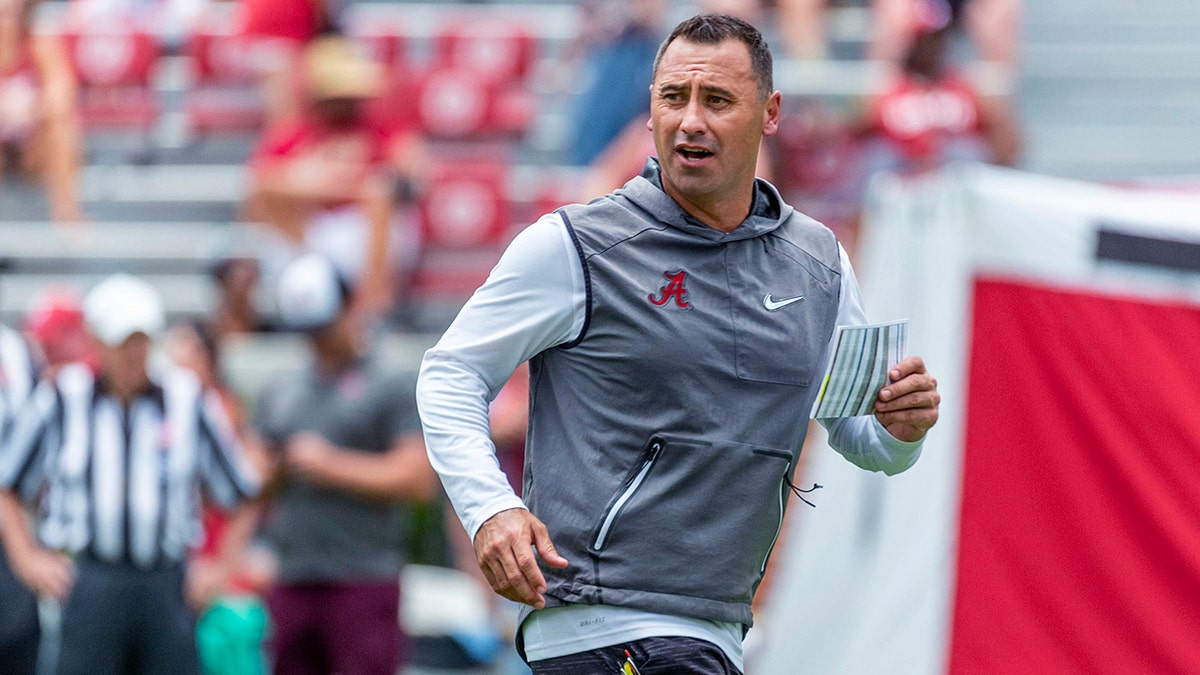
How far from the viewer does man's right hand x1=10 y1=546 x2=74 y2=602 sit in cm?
685

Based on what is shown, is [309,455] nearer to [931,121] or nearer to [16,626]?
[16,626]

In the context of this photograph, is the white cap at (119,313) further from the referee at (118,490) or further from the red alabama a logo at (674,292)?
the red alabama a logo at (674,292)

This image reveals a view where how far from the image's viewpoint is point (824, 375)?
10.8 ft

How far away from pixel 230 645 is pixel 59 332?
2.01 meters

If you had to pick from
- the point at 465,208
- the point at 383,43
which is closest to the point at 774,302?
the point at 465,208

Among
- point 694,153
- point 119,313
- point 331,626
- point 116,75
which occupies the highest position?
point 694,153

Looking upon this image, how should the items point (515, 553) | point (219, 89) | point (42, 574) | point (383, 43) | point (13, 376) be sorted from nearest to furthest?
point (515, 553)
point (42, 574)
point (13, 376)
point (383, 43)
point (219, 89)

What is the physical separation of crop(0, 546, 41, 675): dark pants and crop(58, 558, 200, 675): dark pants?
0.23 metres

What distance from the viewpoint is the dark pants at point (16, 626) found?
21.5 ft

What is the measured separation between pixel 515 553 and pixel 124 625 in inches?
176

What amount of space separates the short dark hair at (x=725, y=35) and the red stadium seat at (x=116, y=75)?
9.66 metres

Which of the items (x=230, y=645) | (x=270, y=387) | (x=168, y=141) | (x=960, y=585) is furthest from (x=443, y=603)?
(x=168, y=141)

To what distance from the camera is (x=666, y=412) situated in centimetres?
316

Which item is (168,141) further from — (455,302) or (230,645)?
(230,645)
